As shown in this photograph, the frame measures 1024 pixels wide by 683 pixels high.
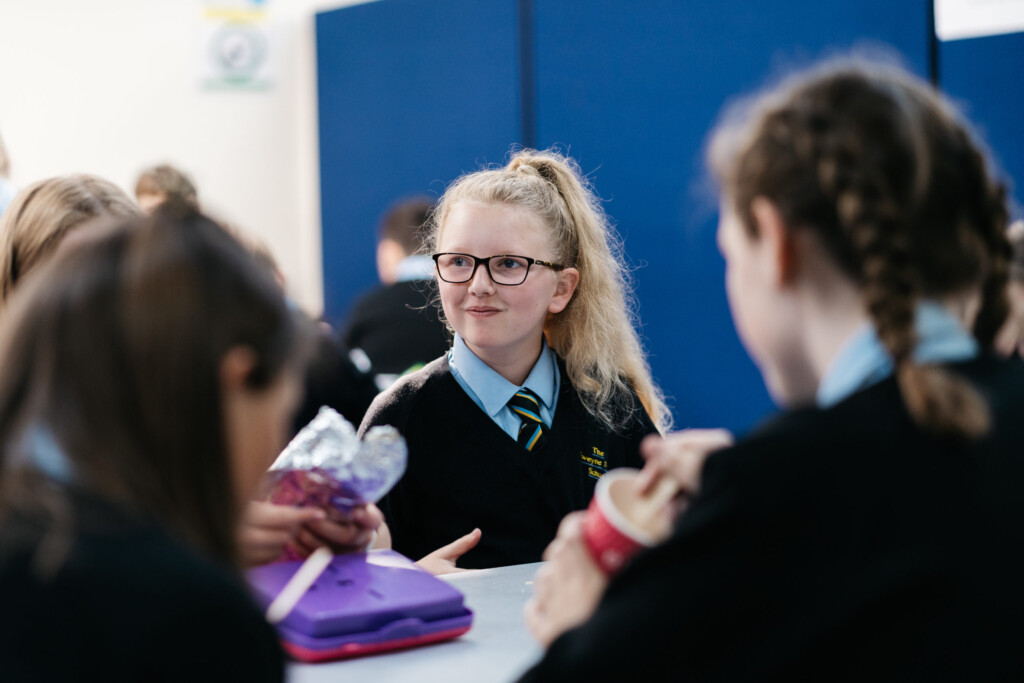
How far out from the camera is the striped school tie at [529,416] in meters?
1.85

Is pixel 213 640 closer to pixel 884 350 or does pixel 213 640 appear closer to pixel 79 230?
pixel 884 350

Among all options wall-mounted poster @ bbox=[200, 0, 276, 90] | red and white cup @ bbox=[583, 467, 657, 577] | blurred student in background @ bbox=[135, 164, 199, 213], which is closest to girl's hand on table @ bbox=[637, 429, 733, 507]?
red and white cup @ bbox=[583, 467, 657, 577]

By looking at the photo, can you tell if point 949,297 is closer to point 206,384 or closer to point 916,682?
point 916,682

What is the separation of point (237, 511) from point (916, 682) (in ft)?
1.83

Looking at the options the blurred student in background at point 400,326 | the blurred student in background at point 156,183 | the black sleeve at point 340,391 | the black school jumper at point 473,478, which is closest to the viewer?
the black school jumper at point 473,478

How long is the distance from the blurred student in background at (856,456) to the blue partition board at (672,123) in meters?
2.36

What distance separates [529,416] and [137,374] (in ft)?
3.94

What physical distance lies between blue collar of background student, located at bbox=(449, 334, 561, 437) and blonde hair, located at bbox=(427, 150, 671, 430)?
3.2 inches

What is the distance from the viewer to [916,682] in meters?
0.74

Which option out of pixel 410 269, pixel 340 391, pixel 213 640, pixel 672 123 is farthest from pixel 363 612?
pixel 672 123

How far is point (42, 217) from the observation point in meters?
1.51

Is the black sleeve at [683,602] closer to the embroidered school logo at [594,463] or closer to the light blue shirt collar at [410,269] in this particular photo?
the embroidered school logo at [594,463]

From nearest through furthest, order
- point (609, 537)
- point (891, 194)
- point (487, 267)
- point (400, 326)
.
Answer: point (891, 194) → point (609, 537) → point (487, 267) → point (400, 326)

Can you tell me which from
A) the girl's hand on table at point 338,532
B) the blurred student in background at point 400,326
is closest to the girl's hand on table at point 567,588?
the girl's hand on table at point 338,532
